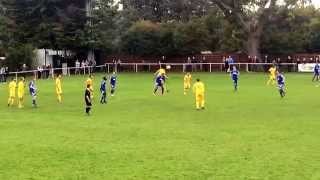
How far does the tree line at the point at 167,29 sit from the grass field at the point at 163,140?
112 feet

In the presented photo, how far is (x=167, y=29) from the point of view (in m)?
71.7

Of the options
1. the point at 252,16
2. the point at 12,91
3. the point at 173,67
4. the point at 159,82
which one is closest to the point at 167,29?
the point at 173,67

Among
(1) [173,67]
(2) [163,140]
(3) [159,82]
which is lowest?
(2) [163,140]

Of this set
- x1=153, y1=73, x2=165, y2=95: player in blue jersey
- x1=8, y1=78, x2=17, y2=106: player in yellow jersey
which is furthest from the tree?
x1=8, y1=78, x2=17, y2=106: player in yellow jersey

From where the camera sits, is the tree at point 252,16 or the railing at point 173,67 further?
the tree at point 252,16

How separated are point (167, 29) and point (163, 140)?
173 ft

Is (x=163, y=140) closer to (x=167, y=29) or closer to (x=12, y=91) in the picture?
(x=12, y=91)

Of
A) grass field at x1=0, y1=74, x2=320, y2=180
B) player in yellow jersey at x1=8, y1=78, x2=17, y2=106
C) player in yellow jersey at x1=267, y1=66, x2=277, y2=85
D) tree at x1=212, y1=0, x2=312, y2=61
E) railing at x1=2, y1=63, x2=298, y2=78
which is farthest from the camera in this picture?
tree at x1=212, y1=0, x2=312, y2=61

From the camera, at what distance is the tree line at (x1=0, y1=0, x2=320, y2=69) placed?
67938 mm

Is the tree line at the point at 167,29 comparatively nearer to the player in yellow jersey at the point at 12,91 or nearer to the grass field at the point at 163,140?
the player in yellow jersey at the point at 12,91

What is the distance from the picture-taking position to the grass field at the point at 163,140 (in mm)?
15055

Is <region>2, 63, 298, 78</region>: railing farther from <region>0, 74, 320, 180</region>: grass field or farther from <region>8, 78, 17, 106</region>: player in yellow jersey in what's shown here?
<region>0, 74, 320, 180</region>: grass field

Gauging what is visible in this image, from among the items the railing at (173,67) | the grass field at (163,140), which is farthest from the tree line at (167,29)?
the grass field at (163,140)

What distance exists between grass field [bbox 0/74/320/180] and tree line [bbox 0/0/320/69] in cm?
3400
